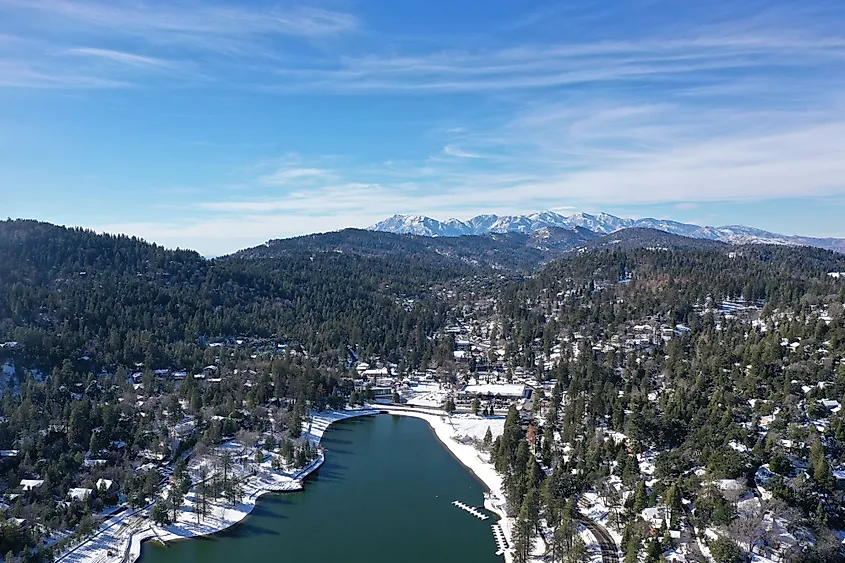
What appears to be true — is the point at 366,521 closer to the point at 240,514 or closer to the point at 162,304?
the point at 240,514

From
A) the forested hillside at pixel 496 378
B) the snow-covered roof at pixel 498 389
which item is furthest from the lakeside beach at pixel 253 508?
the snow-covered roof at pixel 498 389

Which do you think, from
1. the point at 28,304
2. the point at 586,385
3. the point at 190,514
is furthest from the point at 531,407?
A: the point at 28,304

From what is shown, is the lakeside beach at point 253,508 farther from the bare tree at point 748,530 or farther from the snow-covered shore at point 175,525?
the bare tree at point 748,530

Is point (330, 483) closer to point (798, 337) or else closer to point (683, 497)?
point (683, 497)

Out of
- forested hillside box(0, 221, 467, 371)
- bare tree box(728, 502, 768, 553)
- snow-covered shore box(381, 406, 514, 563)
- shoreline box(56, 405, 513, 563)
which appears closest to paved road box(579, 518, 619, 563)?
snow-covered shore box(381, 406, 514, 563)

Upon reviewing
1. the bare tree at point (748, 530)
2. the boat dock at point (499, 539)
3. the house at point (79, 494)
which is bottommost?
the boat dock at point (499, 539)

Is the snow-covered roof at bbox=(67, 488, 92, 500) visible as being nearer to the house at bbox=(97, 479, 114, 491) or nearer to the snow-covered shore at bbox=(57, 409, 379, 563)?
the house at bbox=(97, 479, 114, 491)
